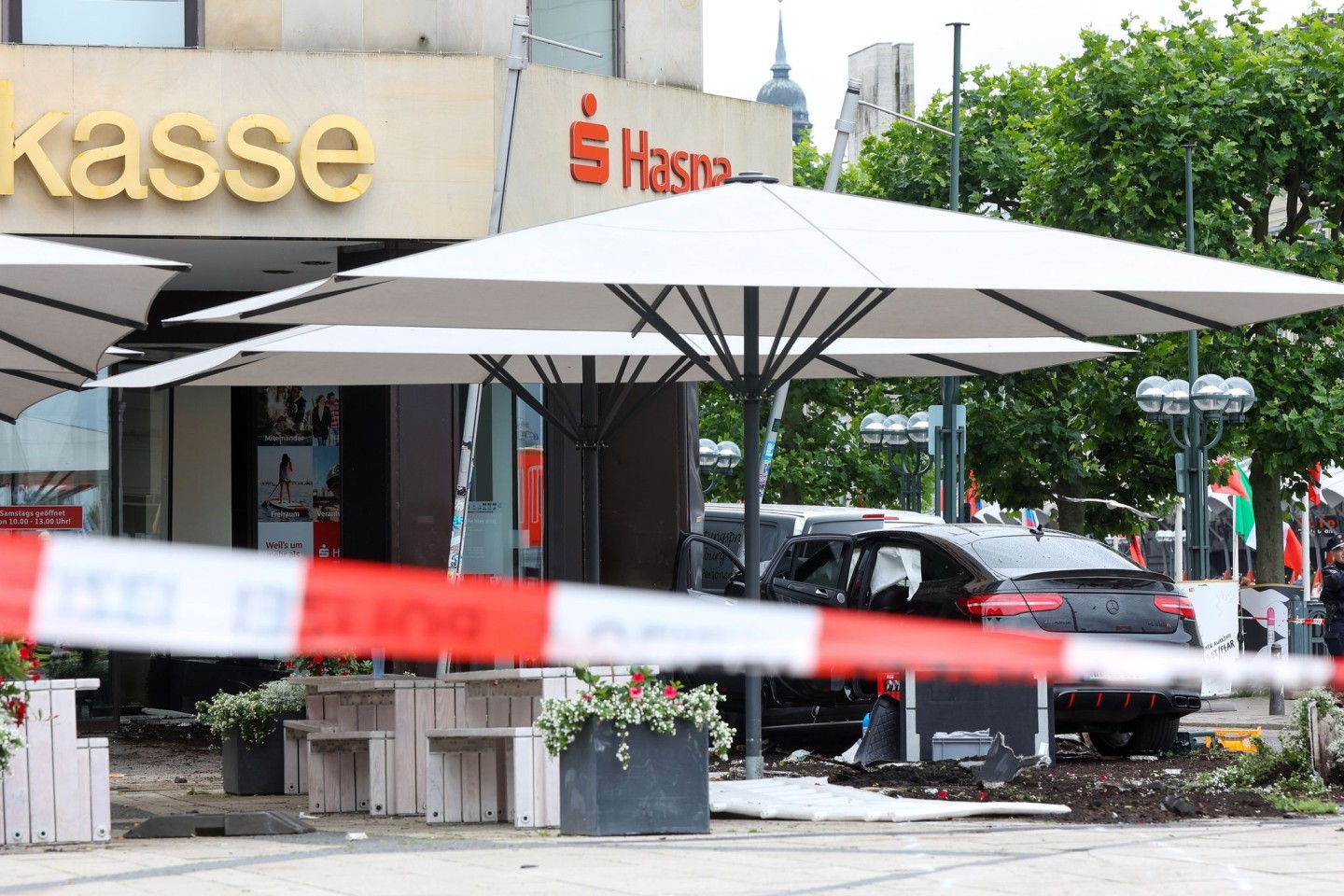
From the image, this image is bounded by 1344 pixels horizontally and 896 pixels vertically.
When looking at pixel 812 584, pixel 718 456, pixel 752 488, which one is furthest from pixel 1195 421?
pixel 718 456

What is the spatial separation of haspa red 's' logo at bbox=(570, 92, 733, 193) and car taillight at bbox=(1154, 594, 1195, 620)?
5213mm

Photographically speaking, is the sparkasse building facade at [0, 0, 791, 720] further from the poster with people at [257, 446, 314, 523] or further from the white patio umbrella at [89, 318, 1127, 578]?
the white patio umbrella at [89, 318, 1127, 578]

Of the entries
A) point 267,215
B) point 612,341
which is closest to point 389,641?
point 612,341

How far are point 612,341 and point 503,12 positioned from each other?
4589 millimetres

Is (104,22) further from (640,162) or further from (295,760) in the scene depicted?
(295,760)

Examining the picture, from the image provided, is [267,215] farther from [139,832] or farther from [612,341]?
[139,832]

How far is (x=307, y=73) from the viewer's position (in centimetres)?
1458

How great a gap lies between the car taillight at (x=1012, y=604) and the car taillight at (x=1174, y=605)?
0.83 metres

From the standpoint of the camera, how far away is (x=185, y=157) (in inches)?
559

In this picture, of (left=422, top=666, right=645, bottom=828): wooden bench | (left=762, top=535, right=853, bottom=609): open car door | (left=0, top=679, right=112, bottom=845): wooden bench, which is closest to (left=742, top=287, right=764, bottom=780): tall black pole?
(left=422, top=666, right=645, bottom=828): wooden bench

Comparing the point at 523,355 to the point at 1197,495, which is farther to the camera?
the point at 1197,495

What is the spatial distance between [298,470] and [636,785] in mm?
9614

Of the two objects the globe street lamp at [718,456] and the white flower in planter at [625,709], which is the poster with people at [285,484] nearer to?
the white flower in planter at [625,709]

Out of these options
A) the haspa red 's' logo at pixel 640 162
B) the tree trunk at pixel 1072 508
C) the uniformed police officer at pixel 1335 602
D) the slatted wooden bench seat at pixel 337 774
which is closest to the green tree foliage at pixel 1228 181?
the tree trunk at pixel 1072 508
